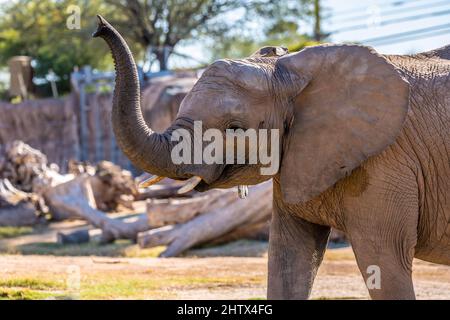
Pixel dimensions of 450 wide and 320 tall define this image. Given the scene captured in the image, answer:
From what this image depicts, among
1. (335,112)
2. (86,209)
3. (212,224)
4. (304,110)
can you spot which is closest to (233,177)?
(304,110)

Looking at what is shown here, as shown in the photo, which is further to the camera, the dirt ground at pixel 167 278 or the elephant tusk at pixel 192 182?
the dirt ground at pixel 167 278

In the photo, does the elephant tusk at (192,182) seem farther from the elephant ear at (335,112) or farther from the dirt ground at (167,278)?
the dirt ground at (167,278)

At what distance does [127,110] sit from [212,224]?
727cm

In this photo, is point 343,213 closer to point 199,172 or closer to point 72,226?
point 199,172

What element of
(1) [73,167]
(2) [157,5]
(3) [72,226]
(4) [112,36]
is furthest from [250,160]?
(2) [157,5]

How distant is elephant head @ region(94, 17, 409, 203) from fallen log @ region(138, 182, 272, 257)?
6378 mm

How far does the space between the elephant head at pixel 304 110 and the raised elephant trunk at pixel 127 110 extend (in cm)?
11

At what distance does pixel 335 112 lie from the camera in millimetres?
5598

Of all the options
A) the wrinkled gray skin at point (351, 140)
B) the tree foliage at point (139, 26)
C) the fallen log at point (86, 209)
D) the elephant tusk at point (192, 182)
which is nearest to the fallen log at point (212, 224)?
the fallen log at point (86, 209)

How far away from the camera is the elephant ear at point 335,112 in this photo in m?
5.52

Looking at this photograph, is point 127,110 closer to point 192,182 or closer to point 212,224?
point 192,182

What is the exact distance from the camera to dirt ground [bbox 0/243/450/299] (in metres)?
8.43

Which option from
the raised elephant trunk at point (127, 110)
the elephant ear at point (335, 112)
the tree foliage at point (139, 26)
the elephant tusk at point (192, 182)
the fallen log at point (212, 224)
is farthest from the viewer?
the tree foliage at point (139, 26)
